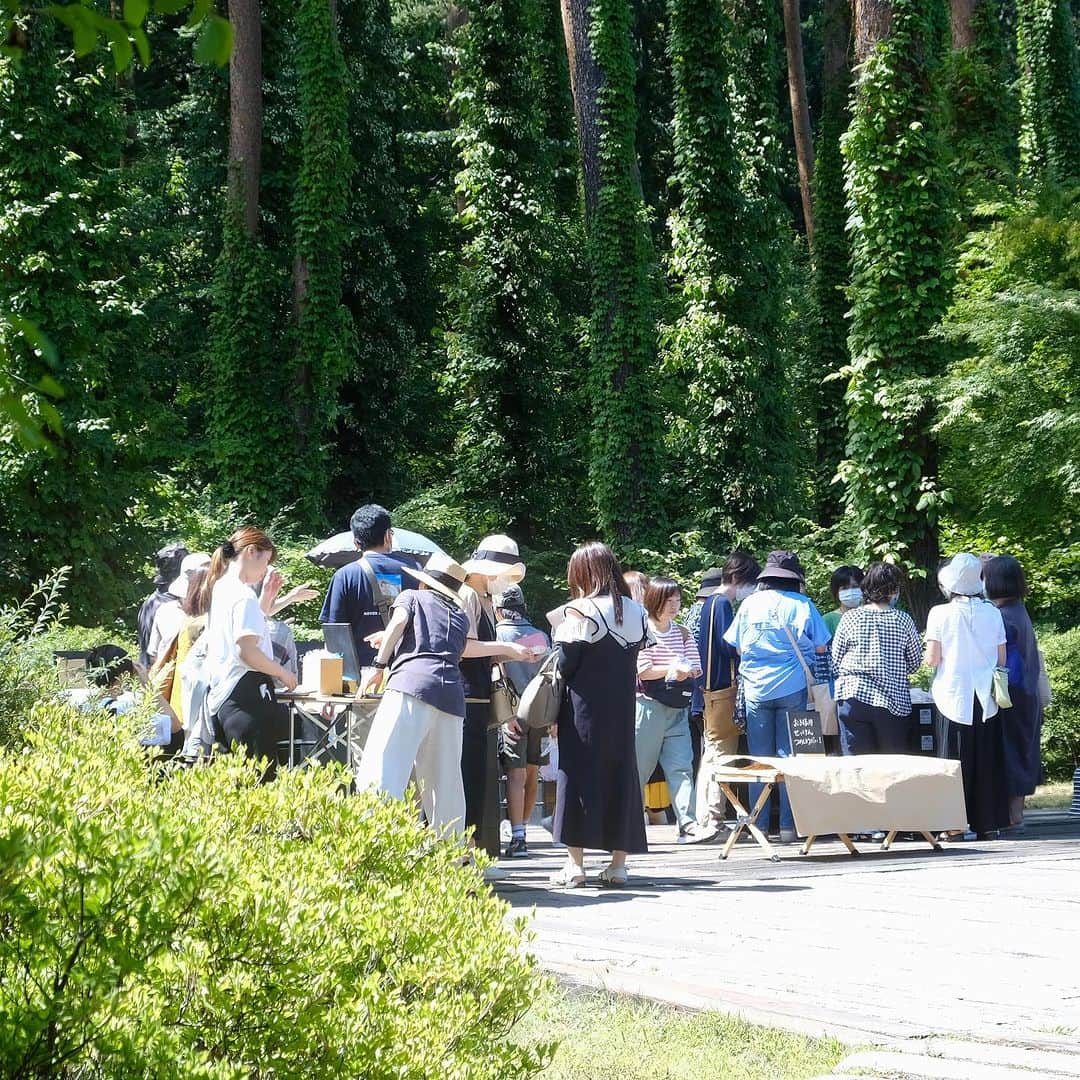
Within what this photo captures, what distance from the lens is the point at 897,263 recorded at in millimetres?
18328

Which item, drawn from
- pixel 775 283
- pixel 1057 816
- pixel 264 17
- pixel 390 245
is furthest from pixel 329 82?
pixel 1057 816

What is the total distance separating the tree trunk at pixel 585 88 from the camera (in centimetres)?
2816

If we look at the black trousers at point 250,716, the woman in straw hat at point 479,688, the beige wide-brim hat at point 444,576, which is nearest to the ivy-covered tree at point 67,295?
the woman in straw hat at point 479,688

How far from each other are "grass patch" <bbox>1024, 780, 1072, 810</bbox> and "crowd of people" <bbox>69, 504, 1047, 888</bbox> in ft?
10.5

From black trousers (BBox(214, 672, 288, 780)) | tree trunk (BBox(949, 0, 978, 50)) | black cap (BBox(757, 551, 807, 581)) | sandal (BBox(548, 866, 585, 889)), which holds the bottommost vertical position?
sandal (BBox(548, 866, 585, 889))

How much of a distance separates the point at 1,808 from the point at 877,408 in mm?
16477

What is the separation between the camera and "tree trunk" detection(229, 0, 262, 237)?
2583 cm

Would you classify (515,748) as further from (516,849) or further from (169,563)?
(169,563)

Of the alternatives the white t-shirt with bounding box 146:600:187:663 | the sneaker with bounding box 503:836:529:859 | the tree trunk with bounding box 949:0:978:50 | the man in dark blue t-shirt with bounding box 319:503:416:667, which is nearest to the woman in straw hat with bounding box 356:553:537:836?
the man in dark blue t-shirt with bounding box 319:503:416:667

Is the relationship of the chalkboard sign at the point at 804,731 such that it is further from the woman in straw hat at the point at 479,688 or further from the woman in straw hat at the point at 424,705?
the woman in straw hat at the point at 424,705

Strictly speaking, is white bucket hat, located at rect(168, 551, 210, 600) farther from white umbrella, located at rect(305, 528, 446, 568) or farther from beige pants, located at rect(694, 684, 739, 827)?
beige pants, located at rect(694, 684, 739, 827)

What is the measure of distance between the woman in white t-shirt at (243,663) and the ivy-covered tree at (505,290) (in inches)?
817

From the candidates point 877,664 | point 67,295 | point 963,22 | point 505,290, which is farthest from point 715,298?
point 877,664

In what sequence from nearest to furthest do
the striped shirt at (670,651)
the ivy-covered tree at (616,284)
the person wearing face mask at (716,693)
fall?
1. the striped shirt at (670,651)
2. the person wearing face mask at (716,693)
3. the ivy-covered tree at (616,284)
